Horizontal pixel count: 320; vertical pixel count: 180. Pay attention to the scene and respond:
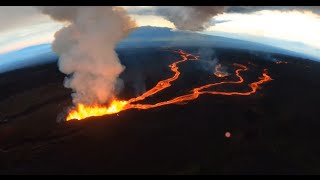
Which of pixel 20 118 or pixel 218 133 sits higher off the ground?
pixel 218 133

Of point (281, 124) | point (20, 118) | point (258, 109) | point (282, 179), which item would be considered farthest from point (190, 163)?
point (20, 118)

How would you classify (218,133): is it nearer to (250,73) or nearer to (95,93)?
(95,93)

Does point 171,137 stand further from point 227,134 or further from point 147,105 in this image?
point 147,105

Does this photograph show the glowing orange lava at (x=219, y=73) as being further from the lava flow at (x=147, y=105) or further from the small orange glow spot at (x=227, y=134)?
the small orange glow spot at (x=227, y=134)

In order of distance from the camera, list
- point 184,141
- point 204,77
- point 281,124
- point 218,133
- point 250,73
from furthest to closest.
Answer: point 250,73 < point 204,77 < point 281,124 < point 218,133 < point 184,141

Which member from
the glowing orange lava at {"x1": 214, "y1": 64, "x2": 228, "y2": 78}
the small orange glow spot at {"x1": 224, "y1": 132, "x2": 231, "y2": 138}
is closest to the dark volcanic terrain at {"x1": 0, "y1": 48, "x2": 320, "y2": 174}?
the small orange glow spot at {"x1": 224, "y1": 132, "x2": 231, "y2": 138}

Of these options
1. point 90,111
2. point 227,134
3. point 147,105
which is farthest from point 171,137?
point 90,111

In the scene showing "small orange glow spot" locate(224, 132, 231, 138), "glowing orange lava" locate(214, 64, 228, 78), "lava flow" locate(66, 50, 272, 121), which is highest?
"small orange glow spot" locate(224, 132, 231, 138)

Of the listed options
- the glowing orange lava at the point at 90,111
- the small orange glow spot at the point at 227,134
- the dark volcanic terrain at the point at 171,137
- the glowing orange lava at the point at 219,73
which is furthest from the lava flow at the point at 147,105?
the small orange glow spot at the point at 227,134

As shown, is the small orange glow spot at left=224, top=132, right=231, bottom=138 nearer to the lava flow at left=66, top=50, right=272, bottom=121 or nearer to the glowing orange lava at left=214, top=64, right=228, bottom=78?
the lava flow at left=66, top=50, right=272, bottom=121
